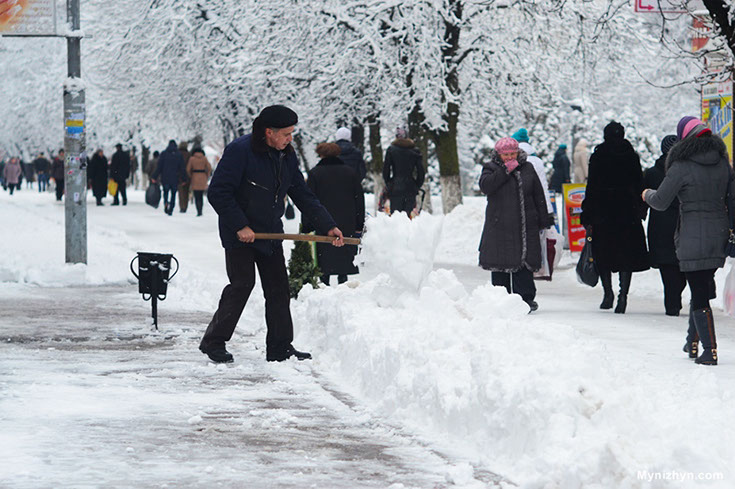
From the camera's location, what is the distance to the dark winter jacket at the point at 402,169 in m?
19.1

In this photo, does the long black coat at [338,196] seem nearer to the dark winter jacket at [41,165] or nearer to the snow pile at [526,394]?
the snow pile at [526,394]

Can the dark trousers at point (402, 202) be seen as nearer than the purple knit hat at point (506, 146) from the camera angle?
No

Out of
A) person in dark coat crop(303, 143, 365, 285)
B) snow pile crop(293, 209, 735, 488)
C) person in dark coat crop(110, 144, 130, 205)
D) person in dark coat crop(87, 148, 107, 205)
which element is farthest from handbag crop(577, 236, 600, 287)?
person in dark coat crop(87, 148, 107, 205)

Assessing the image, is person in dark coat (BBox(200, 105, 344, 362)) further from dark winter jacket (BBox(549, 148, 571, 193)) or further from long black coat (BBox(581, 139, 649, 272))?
dark winter jacket (BBox(549, 148, 571, 193))

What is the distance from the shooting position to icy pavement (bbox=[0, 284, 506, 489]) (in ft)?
18.4

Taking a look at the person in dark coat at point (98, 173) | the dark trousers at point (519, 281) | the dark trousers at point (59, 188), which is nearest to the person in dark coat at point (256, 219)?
the dark trousers at point (519, 281)

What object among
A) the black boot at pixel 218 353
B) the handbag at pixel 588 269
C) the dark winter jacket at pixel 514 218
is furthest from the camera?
the handbag at pixel 588 269

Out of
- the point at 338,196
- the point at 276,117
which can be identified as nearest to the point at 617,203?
the point at 338,196

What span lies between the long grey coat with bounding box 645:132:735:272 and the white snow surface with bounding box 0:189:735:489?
782 mm

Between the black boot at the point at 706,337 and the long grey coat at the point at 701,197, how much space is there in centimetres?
34

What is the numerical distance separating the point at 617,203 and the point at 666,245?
0.68 metres

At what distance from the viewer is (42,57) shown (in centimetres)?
4953

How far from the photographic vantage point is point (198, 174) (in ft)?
103

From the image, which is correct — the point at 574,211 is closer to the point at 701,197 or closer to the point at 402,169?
the point at 402,169
